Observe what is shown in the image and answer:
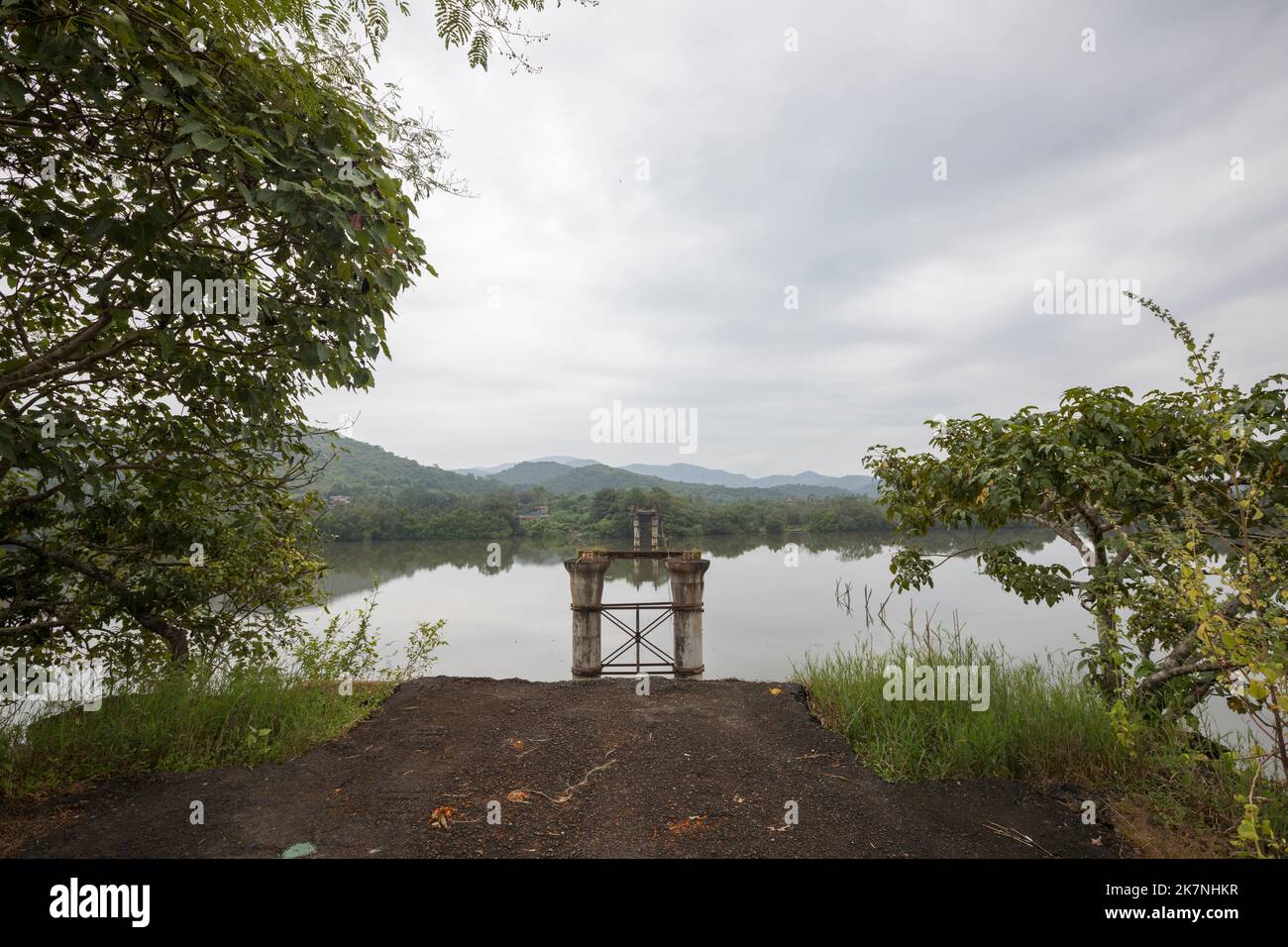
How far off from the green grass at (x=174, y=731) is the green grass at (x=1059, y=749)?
484 centimetres

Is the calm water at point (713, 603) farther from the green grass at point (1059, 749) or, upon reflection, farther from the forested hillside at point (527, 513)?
the green grass at point (1059, 749)

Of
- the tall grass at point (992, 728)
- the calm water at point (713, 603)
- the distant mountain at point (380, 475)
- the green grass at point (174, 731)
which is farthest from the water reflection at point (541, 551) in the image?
the green grass at point (174, 731)

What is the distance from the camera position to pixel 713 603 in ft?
111

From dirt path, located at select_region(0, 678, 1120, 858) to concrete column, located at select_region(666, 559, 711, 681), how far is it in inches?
229

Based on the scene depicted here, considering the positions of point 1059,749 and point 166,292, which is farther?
point 1059,749

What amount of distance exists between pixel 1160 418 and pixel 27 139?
7.74 meters

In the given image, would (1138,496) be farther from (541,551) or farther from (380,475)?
(380,475)

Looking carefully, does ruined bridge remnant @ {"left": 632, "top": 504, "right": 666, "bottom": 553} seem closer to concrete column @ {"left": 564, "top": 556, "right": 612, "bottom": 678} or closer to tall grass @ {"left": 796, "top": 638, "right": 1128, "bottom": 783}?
concrete column @ {"left": 564, "top": 556, "right": 612, "bottom": 678}

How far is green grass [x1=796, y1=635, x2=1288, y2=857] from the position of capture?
3.01 m

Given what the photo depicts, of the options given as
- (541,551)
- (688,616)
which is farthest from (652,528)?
(541,551)

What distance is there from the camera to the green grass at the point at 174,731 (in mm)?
3719

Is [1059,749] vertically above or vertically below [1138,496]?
below

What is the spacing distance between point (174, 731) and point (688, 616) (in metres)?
8.23
